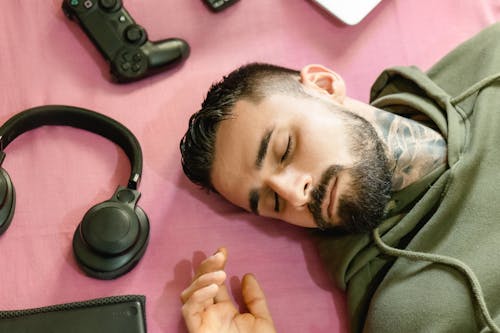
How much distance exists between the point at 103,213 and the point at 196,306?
19cm

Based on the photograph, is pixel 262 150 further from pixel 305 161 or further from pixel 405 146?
pixel 405 146

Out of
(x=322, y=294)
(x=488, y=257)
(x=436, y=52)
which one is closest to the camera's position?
(x=488, y=257)

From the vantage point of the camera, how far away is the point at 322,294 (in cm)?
89

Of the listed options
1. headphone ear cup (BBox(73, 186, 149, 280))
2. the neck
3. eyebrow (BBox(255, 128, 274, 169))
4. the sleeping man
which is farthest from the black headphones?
the neck

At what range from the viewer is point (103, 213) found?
81 centimetres

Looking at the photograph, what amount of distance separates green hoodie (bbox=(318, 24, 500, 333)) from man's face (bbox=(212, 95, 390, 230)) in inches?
3.0

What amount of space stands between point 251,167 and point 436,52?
20.0 inches

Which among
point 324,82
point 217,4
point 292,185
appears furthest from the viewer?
point 217,4

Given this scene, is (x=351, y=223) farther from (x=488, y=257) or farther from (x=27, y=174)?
(x=27, y=174)

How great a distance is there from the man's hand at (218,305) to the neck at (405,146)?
273 millimetres

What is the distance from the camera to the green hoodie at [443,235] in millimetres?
753

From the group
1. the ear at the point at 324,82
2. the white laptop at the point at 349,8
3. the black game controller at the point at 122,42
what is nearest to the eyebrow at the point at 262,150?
the ear at the point at 324,82

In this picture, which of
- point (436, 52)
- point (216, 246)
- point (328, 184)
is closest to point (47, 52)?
point (216, 246)

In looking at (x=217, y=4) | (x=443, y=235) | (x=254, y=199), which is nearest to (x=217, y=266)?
(x=254, y=199)
